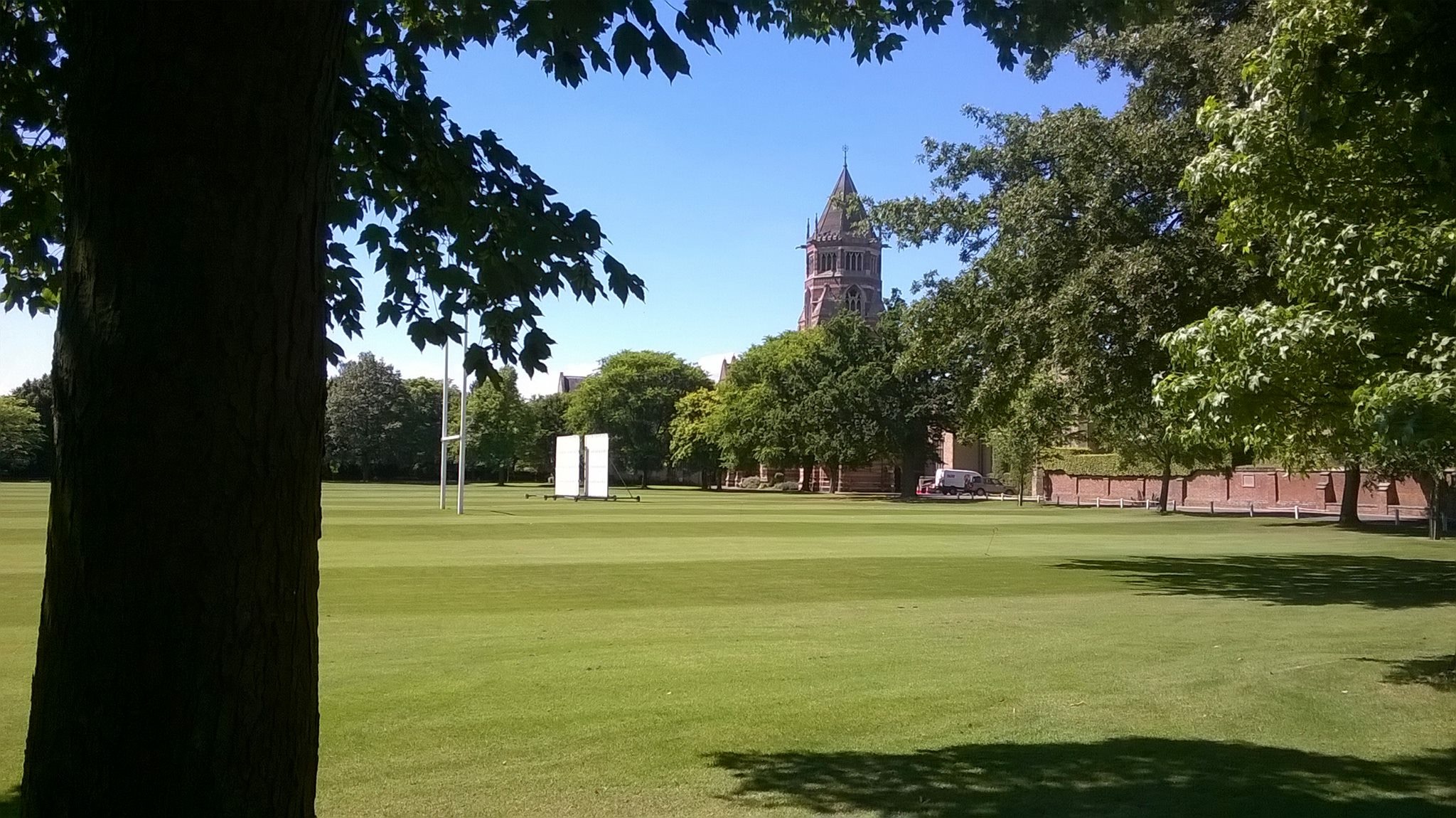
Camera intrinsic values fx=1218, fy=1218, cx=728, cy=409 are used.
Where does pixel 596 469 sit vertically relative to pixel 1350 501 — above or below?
above

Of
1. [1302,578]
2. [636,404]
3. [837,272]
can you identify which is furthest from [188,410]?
[837,272]

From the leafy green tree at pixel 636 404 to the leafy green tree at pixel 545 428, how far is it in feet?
12.2

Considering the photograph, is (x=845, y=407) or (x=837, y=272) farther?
(x=837, y=272)

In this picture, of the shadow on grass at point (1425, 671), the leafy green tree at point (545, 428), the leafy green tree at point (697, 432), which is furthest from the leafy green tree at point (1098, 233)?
the leafy green tree at point (545, 428)

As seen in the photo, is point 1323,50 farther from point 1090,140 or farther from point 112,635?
point 1090,140

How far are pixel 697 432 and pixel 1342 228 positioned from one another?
90.7 meters

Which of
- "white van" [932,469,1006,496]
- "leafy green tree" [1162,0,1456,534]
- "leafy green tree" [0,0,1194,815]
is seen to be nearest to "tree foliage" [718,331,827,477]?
"white van" [932,469,1006,496]

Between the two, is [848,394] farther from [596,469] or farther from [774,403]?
[596,469]

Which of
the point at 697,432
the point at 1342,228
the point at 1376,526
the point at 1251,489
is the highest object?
the point at 697,432

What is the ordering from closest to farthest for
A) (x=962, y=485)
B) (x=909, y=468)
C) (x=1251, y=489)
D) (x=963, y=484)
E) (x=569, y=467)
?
(x=1251, y=489)
(x=569, y=467)
(x=909, y=468)
(x=962, y=485)
(x=963, y=484)

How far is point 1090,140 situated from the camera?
20281mm

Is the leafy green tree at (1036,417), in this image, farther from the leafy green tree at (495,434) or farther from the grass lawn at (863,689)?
the leafy green tree at (495,434)

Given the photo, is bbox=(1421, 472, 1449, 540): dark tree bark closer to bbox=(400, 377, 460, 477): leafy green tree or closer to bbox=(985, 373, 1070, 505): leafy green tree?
bbox=(985, 373, 1070, 505): leafy green tree

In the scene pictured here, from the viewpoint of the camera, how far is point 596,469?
6050 centimetres
